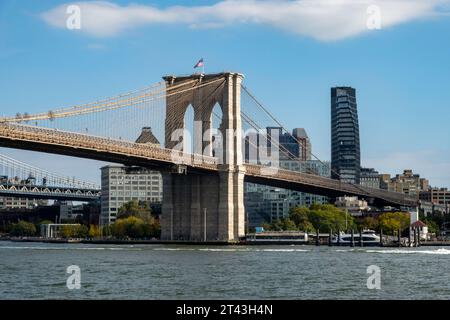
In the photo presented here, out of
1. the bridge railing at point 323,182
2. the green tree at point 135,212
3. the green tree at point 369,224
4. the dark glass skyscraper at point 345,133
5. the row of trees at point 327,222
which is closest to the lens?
the bridge railing at point 323,182

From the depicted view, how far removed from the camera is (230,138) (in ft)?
209

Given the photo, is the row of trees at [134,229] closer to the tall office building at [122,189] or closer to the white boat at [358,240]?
the white boat at [358,240]

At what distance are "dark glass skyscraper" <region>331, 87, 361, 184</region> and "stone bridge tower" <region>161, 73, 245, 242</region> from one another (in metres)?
117

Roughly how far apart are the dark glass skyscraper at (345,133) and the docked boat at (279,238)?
10956 centimetres

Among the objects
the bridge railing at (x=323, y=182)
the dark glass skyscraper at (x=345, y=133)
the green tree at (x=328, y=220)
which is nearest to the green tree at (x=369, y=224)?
the green tree at (x=328, y=220)

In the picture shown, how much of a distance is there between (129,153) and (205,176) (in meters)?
12.4

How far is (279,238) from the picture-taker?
7250 cm

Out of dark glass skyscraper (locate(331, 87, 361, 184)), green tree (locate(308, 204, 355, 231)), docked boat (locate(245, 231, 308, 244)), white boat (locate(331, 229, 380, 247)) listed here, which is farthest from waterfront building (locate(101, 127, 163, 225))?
dark glass skyscraper (locate(331, 87, 361, 184))

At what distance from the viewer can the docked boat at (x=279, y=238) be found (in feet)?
229

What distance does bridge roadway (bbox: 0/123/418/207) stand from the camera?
4650cm

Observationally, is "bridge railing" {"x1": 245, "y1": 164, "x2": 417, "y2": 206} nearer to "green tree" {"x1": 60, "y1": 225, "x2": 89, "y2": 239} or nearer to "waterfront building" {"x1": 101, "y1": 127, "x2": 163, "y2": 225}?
"green tree" {"x1": 60, "y1": 225, "x2": 89, "y2": 239}

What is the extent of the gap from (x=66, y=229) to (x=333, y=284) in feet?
288

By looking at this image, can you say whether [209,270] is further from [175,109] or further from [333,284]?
[175,109]
